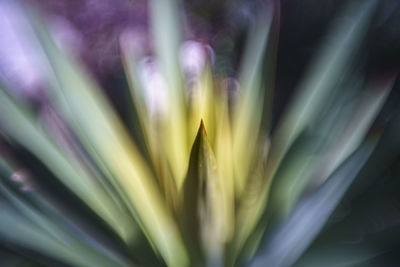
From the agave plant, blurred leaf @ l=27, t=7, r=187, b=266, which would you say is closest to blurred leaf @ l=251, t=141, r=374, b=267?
the agave plant

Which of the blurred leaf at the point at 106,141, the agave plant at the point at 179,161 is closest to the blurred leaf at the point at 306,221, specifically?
the agave plant at the point at 179,161

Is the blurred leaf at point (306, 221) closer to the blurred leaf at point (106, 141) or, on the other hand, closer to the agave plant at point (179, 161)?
the agave plant at point (179, 161)

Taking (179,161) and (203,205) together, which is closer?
(203,205)

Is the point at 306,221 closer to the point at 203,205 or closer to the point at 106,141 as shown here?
the point at 203,205

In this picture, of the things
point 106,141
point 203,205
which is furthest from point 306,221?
point 106,141

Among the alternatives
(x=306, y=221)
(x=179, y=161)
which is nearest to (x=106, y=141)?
(x=179, y=161)

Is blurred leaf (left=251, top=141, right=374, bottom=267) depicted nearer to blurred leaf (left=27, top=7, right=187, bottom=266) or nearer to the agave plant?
the agave plant

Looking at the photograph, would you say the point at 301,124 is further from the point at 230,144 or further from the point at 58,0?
the point at 58,0

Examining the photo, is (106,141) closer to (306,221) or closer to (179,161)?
(179,161)
